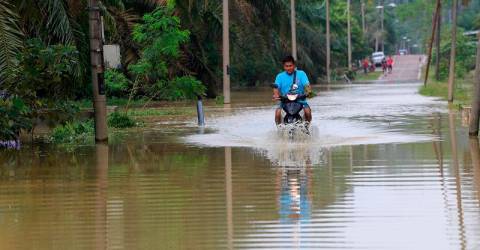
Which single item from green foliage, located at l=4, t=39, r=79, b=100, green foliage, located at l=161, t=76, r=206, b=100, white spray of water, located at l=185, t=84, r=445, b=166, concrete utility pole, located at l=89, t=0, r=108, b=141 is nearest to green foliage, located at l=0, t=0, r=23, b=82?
green foliage, located at l=4, t=39, r=79, b=100

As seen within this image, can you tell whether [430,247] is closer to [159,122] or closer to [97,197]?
[97,197]

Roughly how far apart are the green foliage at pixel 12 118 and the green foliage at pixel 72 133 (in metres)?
0.93

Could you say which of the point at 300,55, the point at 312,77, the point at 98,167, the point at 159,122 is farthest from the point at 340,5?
the point at 98,167

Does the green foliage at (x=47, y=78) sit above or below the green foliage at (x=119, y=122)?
above

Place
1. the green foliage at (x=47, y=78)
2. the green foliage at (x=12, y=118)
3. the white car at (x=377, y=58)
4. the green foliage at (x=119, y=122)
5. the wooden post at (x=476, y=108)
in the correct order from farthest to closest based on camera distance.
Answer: the white car at (x=377, y=58), the green foliage at (x=119, y=122), the green foliage at (x=47, y=78), the wooden post at (x=476, y=108), the green foliage at (x=12, y=118)

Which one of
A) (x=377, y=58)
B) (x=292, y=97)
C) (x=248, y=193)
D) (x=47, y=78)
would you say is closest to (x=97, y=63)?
(x=47, y=78)

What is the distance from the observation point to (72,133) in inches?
892

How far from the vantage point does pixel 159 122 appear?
93.2 ft

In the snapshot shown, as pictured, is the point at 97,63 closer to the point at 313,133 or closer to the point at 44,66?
the point at 44,66

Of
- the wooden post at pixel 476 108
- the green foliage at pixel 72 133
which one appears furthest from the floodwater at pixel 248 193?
the green foliage at pixel 72 133

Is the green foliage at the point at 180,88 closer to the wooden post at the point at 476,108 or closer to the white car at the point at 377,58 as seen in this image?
the wooden post at the point at 476,108

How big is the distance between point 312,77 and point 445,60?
52.0 feet

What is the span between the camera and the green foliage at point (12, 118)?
781 inches

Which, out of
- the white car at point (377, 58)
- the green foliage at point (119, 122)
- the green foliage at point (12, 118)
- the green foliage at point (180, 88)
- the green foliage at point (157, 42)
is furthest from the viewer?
the white car at point (377, 58)
